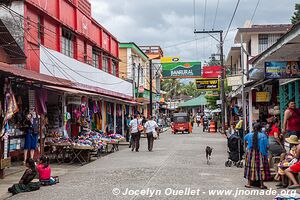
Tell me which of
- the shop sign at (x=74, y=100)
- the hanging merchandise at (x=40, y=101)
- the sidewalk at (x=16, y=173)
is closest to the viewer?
the sidewalk at (x=16, y=173)

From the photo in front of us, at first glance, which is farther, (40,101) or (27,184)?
(40,101)

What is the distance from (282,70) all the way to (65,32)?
1274 centimetres

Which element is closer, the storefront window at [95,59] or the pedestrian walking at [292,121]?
the pedestrian walking at [292,121]

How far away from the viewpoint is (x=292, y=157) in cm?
1038

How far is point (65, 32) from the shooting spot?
21969 millimetres

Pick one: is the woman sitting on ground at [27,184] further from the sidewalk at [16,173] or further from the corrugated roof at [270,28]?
the corrugated roof at [270,28]

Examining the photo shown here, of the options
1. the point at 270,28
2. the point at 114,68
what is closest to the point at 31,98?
the point at 114,68

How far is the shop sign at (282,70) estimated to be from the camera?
1275cm

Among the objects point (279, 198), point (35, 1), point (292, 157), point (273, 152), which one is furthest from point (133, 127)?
point (279, 198)

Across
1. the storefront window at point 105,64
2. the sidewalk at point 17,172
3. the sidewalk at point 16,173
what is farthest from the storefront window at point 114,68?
the sidewalk at point 16,173

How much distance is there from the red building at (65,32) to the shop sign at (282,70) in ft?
29.6

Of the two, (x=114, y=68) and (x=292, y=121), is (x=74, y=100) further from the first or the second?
(x=114, y=68)

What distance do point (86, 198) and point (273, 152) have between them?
609cm

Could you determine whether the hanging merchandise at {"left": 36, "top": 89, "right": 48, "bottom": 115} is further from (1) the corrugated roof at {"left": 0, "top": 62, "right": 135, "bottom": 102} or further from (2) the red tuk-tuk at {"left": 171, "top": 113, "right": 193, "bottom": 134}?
(2) the red tuk-tuk at {"left": 171, "top": 113, "right": 193, "bottom": 134}
